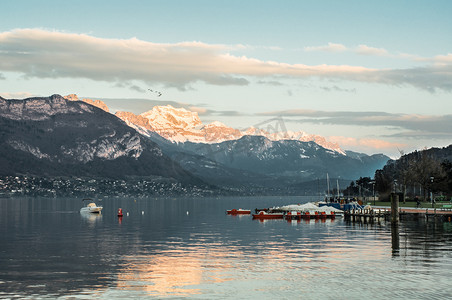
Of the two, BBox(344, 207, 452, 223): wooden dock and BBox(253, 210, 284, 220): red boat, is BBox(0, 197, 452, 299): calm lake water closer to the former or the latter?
BBox(344, 207, 452, 223): wooden dock

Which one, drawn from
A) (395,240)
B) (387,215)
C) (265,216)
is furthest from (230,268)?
(265,216)

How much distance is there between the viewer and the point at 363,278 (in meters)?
54.9

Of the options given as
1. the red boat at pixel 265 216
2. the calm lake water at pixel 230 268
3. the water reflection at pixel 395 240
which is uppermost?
the calm lake water at pixel 230 268

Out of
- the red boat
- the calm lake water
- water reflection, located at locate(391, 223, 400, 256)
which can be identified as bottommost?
the red boat

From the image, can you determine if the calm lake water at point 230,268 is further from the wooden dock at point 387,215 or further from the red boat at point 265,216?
the red boat at point 265,216

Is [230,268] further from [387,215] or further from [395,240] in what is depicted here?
[387,215]

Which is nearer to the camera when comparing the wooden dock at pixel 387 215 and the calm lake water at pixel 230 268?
the calm lake water at pixel 230 268

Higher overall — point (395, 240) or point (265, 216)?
point (395, 240)

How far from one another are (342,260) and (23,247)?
45.8 m

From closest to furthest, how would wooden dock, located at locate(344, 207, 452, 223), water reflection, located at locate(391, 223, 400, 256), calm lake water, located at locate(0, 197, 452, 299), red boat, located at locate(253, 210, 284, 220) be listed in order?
calm lake water, located at locate(0, 197, 452, 299) → water reflection, located at locate(391, 223, 400, 256) → wooden dock, located at locate(344, 207, 452, 223) → red boat, located at locate(253, 210, 284, 220)

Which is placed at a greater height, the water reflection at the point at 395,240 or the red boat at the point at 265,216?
the water reflection at the point at 395,240

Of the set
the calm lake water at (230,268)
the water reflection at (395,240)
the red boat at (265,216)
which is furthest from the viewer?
the red boat at (265,216)

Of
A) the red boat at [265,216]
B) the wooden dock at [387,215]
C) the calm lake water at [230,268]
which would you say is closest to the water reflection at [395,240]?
the calm lake water at [230,268]

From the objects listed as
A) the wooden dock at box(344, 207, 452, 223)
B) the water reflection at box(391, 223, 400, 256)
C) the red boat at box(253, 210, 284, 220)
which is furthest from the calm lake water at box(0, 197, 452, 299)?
the red boat at box(253, 210, 284, 220)
